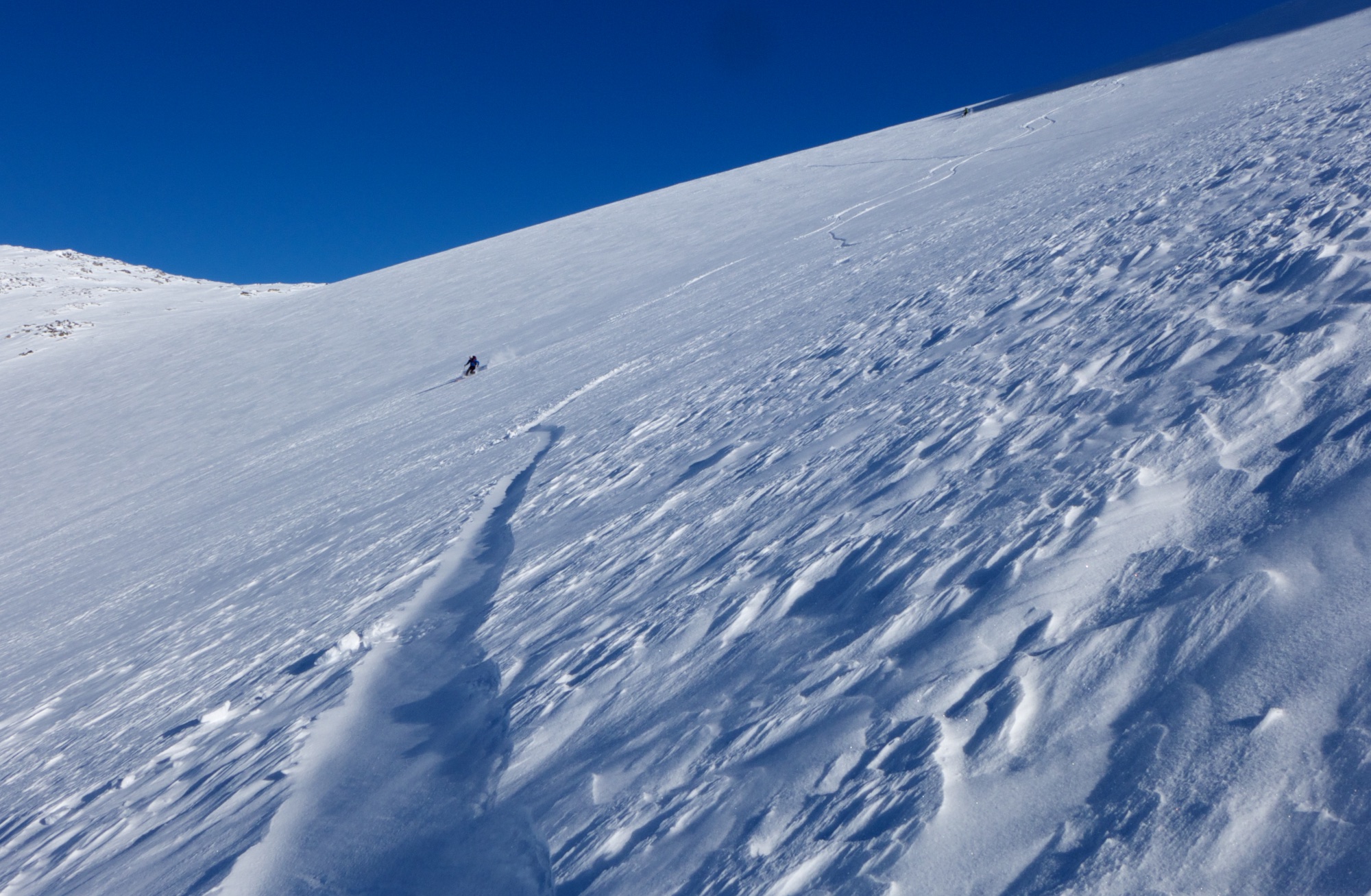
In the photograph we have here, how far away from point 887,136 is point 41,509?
2480cm

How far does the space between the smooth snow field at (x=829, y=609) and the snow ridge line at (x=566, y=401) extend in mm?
68

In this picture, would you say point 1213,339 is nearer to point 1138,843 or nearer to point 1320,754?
point 1320,754

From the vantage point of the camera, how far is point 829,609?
3.28 meters

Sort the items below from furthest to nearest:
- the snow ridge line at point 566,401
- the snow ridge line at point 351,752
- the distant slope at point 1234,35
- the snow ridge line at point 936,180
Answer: the distant slope at point 1234,35, the snow ridge line at point 936,180, the snow ridge line at point 566,401, the snow ridge line at point 351,752

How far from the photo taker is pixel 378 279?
85.7 feet

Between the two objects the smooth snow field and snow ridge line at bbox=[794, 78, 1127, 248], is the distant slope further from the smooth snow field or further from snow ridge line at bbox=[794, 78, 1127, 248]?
the smooth snow field

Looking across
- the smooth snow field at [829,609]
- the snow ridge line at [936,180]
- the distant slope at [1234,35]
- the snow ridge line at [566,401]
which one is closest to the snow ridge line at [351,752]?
the smooth snow field at [829,609]

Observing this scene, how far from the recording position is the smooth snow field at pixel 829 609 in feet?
6.65

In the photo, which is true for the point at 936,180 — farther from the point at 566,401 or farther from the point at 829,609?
the point at 829,609

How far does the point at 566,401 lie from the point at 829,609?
22.3ft

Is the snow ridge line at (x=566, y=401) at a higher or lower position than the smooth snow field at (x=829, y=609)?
higher

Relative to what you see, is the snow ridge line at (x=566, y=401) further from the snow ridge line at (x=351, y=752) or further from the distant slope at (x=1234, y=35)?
the distant slope at (x=1234, y=35)

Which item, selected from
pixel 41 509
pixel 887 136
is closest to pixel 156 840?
pixel 41 509

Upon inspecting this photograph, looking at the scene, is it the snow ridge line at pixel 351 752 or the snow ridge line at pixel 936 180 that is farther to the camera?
the snow ridge line at pixel 936 180
